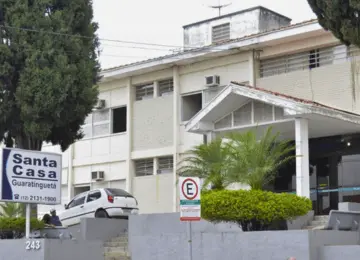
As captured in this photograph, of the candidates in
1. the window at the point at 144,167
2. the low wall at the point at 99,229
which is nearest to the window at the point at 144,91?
the window at the point at 144,167

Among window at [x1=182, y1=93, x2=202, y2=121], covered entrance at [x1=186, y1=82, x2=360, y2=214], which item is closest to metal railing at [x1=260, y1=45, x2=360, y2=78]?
covered entrance at [x1=186, y1=82, x2=360, y2=214]

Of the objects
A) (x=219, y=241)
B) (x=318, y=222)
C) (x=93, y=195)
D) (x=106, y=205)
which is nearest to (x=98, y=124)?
(x=93, y=195)

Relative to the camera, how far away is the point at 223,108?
73.6 feet

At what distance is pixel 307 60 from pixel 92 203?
8532 millimetres

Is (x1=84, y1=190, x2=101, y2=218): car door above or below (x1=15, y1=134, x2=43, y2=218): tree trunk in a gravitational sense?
below

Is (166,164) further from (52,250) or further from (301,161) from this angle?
(52,250)

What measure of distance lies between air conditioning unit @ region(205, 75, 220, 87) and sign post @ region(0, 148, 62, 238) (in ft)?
26.5

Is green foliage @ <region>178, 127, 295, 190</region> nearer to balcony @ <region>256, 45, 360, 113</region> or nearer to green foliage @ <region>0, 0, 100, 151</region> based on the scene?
green foliage @ <region>0, 0, 100, 151</region>

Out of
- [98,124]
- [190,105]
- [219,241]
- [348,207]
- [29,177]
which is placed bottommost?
[219,241]

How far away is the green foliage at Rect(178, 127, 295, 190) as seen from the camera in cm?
1833

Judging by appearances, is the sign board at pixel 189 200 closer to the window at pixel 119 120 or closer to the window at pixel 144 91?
the window at pixel 144 91

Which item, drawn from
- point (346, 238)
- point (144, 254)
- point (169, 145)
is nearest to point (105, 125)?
point (169, 145)

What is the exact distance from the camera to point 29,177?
64.2 feet

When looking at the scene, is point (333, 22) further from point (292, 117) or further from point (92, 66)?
point (92, 66)
